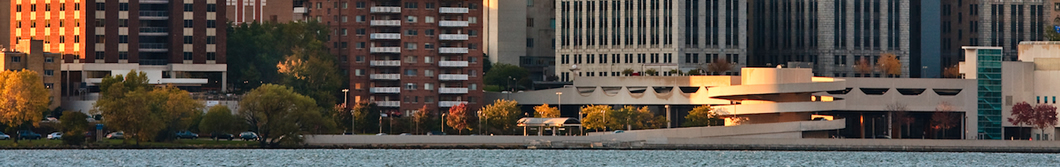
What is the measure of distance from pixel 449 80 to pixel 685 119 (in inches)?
968

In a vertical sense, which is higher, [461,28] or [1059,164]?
[461,28]

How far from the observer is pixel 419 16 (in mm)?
194875

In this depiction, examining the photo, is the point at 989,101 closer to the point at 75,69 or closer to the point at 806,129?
the point at 806,129

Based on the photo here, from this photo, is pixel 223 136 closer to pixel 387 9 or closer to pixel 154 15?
pixel 154 15

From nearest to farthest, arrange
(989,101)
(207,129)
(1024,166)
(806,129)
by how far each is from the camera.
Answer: (1024,166) → (207,129) → (806,129) → (989,101)

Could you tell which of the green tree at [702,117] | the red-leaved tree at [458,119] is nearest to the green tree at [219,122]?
the red-leaved tree at [458,119]

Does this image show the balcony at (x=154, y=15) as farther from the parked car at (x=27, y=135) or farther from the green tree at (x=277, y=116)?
the green tree at (x=277, y=116)

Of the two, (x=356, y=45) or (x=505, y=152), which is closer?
(x=505, y=152)

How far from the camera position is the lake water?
13862 cm

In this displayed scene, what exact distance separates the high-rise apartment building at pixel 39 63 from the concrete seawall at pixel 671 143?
3220 cm

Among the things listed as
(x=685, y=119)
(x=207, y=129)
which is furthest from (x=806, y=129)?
(x=207, y=129)

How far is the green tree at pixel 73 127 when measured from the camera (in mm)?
150625

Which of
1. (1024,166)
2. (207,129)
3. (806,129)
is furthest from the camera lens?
(806,129)

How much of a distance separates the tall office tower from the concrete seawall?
3099 cm
